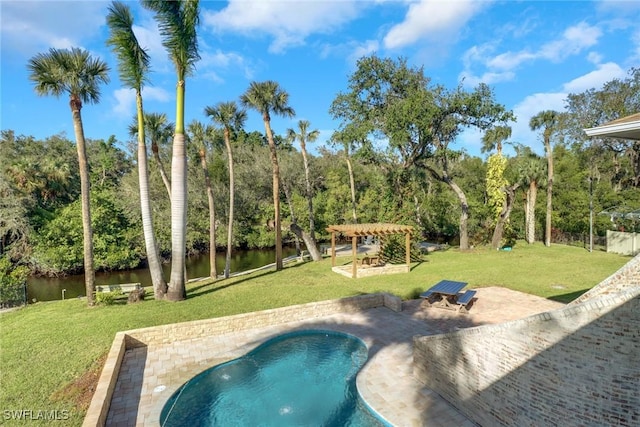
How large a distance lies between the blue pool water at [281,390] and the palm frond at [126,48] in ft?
32.5

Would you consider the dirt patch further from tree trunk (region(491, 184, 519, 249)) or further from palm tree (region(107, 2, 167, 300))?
tree trunk (region(491, 184, 519, 249))

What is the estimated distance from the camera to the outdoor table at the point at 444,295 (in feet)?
34.8

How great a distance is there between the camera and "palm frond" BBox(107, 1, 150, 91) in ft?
35.1

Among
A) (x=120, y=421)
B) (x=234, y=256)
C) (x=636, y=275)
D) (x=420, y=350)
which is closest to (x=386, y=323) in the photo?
(x=420, y=350)

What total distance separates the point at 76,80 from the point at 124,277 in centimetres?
1659

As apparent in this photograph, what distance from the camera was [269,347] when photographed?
28.8 feet

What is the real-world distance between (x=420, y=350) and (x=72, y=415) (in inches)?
239

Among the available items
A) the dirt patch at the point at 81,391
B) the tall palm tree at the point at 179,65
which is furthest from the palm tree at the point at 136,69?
the dirt patch at the point at 81,391

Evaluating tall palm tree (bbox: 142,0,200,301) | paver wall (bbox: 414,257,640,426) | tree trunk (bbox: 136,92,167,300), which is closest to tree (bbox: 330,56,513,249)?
tall palm tree (bbox: 142,0,200,301)

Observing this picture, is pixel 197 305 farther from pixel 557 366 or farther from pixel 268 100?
pixel 268 100

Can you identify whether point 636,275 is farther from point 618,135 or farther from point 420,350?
point 420,350

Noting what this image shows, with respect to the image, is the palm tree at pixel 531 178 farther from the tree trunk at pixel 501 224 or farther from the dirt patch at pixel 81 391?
the dirt patch at pixel 81 391
